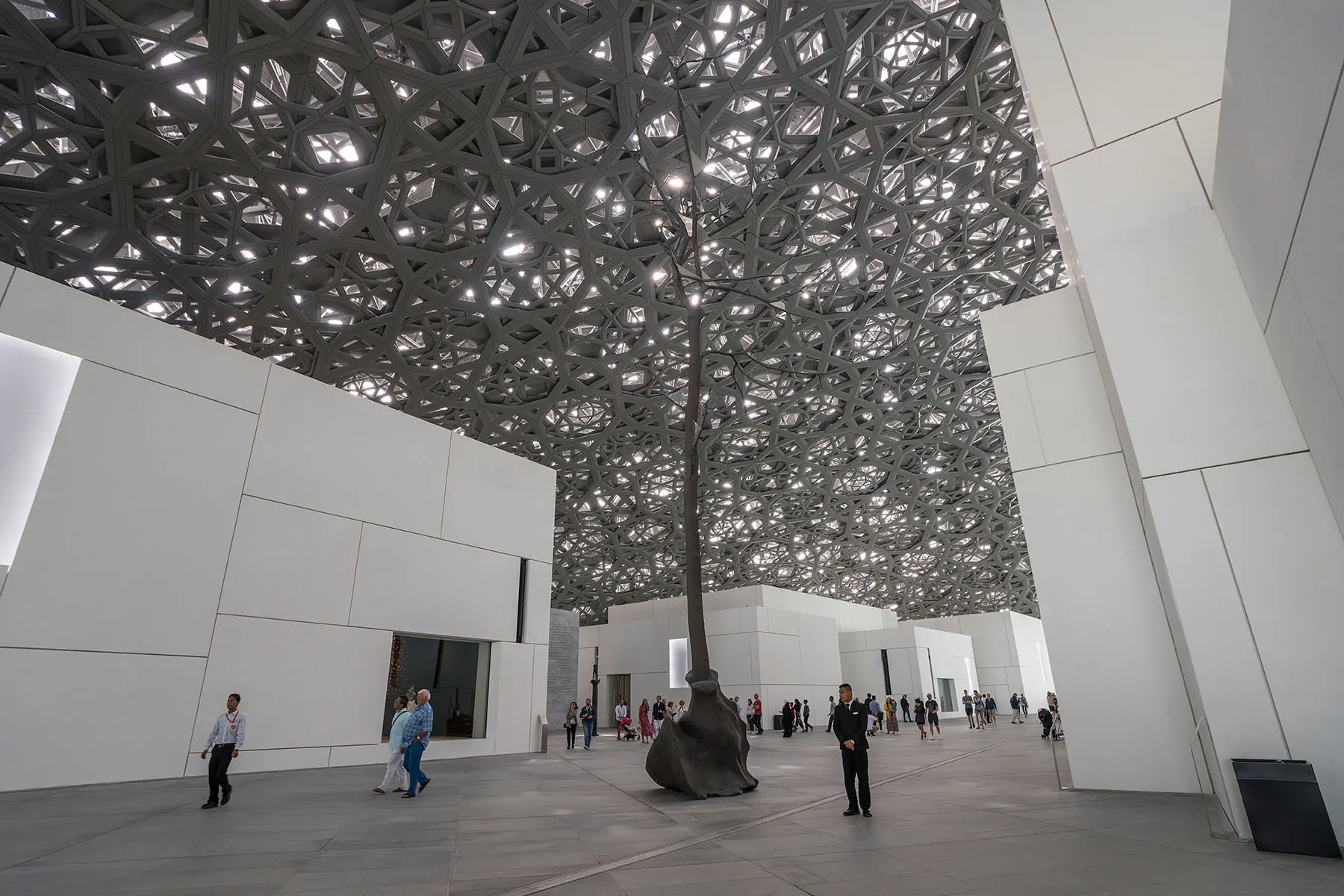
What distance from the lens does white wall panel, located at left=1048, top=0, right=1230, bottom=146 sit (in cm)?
623

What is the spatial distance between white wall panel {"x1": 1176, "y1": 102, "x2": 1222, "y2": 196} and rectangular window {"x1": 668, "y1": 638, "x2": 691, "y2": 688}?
24974mm

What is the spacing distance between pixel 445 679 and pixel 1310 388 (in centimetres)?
1421

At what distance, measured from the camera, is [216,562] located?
1048 cm

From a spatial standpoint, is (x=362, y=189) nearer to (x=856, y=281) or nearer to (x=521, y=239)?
(x=521, y=239)

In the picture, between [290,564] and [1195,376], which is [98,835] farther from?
[1195,376]

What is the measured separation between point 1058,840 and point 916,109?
17.3 m

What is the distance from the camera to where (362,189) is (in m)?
17.0

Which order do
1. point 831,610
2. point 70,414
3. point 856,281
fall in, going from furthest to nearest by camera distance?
1. point 831,610
2. point 856,281
3. point 70,414

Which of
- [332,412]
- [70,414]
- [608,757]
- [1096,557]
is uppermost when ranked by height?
[332,412]

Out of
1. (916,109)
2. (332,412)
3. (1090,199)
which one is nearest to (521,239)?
(332,412)

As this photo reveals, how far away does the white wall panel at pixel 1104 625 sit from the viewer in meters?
7.50

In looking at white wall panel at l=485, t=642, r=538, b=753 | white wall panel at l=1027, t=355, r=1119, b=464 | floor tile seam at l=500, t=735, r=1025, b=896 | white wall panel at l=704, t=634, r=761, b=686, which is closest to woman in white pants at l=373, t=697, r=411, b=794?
floor tile seam at l=500, t=735, r=1025, b=896

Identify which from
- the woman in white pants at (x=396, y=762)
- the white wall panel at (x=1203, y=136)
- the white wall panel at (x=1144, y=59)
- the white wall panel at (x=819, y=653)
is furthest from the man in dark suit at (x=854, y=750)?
the white wall panel at (x=819, y=653)

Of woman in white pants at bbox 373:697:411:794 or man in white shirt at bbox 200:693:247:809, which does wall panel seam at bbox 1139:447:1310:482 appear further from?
man in white shirt at bbox 200:693:247:809
